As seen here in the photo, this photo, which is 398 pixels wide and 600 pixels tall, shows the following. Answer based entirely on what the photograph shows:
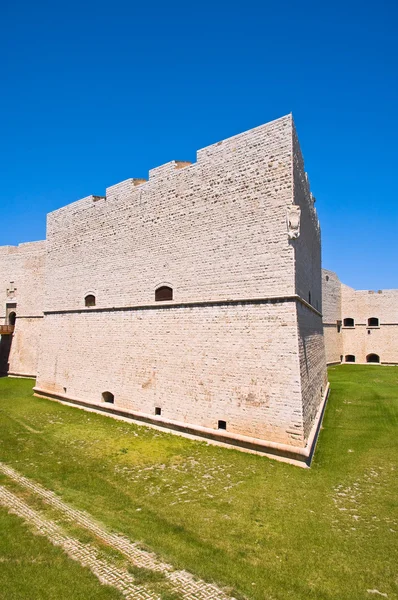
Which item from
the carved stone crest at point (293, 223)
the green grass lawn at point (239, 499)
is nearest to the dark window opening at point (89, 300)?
the green grass lawn at point (239, 499)

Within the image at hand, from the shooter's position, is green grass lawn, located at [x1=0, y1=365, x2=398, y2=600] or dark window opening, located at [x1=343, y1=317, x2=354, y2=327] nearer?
green grass lawn, located at [x1=0, y1=365, x2=398, y2=600]

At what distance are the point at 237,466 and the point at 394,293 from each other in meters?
28.2

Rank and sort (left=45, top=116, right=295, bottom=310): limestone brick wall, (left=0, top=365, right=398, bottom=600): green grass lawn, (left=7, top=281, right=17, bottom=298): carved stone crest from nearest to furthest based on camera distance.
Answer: (left=0, top=365, right=398, bottom=600): green grass lawn, (left=45, top=116, right=295, bottom=310): limestone brick wall, (left=7, top=281, right=17, bottom=298): carved stone crest

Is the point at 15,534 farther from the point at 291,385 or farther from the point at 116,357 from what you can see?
Result: the point at 116,357

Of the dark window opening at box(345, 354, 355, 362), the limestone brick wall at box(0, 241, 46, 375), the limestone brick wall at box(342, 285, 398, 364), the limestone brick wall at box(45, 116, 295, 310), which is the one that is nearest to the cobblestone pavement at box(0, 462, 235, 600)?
the limestone brick wall at box(45, 116, 295, 310)

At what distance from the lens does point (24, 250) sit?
24.6 meters

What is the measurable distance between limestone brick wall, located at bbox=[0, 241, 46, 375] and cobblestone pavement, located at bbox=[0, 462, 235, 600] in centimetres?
1756

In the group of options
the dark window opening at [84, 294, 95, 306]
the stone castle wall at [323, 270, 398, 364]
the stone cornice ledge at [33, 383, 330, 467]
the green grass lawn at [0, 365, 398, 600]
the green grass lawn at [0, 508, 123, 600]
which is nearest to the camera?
the green grass lawn at [0, 508, 123, 600]

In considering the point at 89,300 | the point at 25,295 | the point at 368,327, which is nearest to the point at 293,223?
the point at 89,300

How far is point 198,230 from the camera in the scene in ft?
39.4

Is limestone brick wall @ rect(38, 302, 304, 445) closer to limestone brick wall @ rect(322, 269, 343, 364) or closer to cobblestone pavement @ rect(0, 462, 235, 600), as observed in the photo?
cobblestone pavement @ rect(0, 462, 235, 600)

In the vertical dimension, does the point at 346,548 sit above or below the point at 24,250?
below

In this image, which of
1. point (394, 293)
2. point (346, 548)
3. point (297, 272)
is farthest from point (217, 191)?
point (394, 293)

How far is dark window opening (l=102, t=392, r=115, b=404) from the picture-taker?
1465 centimetres
